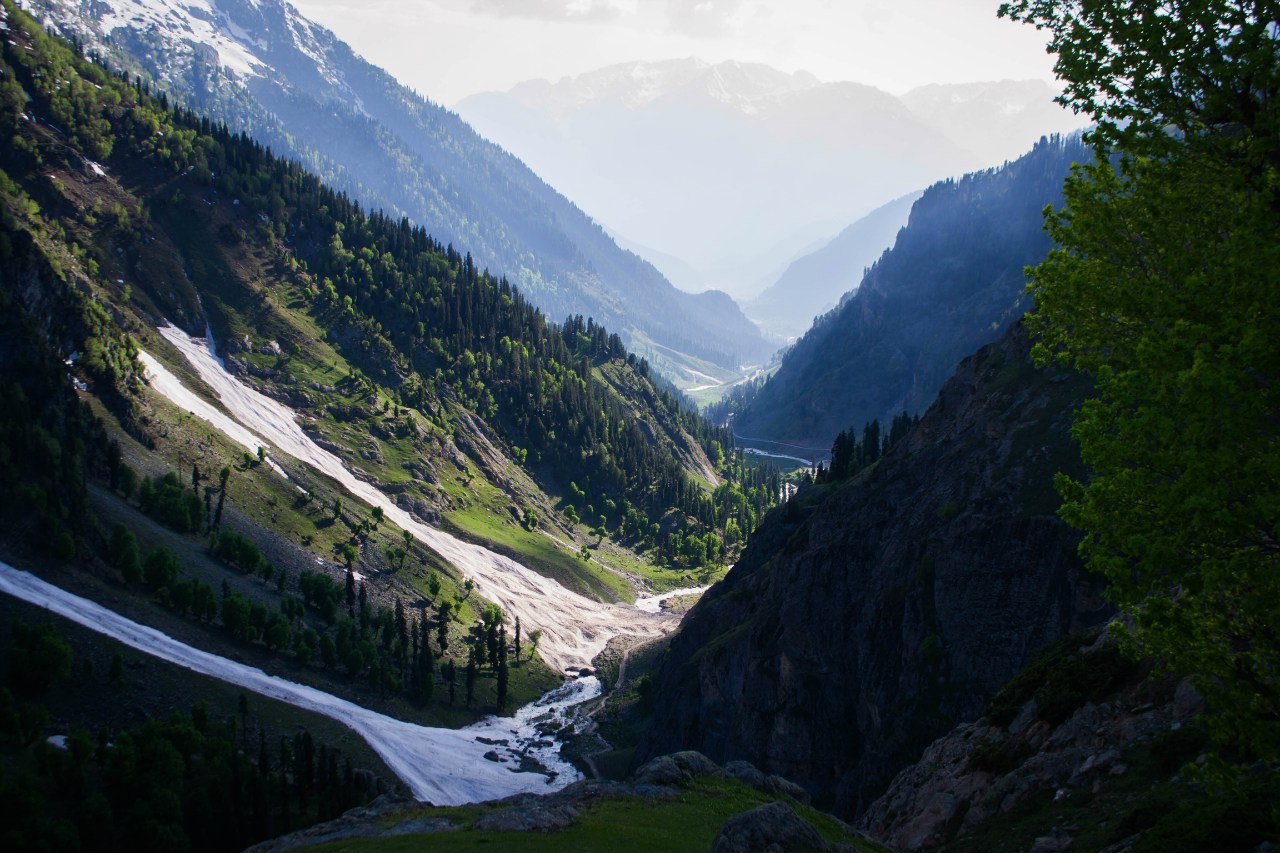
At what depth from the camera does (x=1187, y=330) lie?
56.5ft

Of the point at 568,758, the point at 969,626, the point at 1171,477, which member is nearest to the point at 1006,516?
the point at 969,626

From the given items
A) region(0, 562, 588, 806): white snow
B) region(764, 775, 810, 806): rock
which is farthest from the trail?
region(764, 775, 810, 806): rock

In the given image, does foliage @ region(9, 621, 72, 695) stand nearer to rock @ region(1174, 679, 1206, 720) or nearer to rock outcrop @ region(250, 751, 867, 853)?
rock outcrop @ region(250, 751, 867, 853)

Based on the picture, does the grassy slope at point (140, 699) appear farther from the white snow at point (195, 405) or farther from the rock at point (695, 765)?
the white snow at point (195, 405)

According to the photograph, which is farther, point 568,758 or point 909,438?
point 568,758

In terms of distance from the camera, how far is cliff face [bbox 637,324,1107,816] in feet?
190

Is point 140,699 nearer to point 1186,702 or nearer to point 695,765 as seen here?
point 695,765

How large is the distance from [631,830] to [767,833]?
10.5m

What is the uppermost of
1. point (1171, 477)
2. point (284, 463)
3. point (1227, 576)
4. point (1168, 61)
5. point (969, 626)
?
point (1168, 61)

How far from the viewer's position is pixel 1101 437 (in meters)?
19.0

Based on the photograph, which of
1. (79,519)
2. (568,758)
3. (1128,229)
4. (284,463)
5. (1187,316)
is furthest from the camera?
(284,463)

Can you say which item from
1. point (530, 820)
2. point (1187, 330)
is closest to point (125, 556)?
point (530, 820)

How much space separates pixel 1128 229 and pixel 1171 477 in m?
5.98

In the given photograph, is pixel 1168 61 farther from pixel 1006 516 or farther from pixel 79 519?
pixel 79 519
